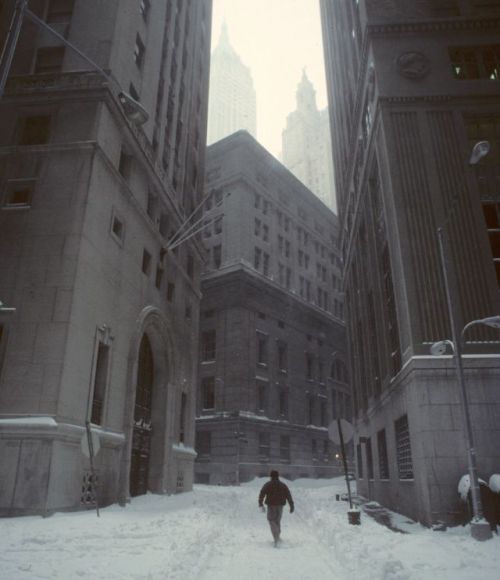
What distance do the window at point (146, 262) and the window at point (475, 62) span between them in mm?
18539

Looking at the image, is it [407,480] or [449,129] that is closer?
[407,480]

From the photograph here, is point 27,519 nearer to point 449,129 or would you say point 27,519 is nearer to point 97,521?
point 97,521

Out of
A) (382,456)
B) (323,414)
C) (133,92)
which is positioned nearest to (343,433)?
(382,456)

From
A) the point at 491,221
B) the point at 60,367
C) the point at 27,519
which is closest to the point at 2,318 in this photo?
the point at 60,367

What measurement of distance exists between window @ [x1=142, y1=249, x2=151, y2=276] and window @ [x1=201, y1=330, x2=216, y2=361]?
2534 cm


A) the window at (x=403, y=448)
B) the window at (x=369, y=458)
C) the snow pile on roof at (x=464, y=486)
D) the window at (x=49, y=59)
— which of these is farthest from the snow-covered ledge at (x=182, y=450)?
the window at (x=49, y=59)

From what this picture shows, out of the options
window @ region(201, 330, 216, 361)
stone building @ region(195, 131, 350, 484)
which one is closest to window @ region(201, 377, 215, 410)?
stone building @ region(195, 131, 350, 484)

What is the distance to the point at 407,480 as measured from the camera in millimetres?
19469

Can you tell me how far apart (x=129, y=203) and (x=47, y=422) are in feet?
40.6

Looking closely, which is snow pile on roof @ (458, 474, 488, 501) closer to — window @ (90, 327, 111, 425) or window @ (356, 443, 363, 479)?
window @ (90, 327, 111, 425)

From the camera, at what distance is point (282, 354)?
56.6 m

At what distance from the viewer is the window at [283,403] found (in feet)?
176

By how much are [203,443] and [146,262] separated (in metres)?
27.0

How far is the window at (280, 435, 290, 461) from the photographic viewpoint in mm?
51719
